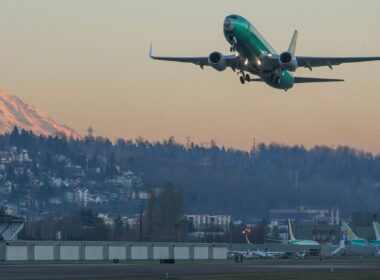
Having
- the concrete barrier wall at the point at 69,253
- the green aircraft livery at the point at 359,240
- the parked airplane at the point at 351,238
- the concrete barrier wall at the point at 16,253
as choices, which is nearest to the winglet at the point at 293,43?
the concrete barrier wall at the point at 69,253

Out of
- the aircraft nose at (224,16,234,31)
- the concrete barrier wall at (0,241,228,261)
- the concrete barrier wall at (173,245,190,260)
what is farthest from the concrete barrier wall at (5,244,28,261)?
the aircraft nose at (224,16,234,31)

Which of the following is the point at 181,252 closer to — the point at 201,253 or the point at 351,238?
the point at 201,253

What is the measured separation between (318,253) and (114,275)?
88740mm

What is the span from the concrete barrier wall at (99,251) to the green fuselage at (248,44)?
33025 mm

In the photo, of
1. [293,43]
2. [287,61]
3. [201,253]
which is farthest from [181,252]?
[287,61]

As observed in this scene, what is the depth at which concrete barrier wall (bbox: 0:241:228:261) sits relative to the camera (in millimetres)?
117500

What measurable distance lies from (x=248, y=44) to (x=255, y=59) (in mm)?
1751

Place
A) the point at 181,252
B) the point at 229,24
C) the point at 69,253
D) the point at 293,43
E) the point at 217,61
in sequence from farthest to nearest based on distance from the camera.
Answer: the point at 181,252 < the point at 69,253 < the point at 293,43 < the point at 217,61 < the point at 229,24

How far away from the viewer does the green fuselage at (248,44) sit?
89.3m

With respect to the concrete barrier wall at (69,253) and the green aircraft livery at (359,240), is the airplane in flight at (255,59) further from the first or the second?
the green aircraft livery at (359,240)

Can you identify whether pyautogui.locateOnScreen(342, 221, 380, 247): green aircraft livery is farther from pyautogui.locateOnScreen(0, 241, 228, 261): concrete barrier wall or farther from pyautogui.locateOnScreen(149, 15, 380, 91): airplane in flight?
pyautogui.locateOnScreen(149, 15, 380, 91): airplane in flight

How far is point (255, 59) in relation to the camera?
9144cm

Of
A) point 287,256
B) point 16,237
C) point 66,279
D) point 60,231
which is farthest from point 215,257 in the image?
point 60,231

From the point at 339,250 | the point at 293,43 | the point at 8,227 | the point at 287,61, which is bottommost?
the point at 339,250
